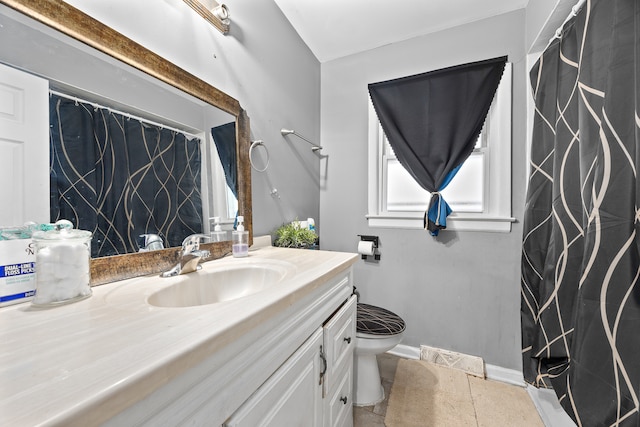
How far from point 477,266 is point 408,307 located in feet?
1.80

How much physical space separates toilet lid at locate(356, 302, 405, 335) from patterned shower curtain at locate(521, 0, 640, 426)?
2.20ft

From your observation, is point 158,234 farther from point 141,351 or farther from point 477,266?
point 477,266

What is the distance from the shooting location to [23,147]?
2.04 ft

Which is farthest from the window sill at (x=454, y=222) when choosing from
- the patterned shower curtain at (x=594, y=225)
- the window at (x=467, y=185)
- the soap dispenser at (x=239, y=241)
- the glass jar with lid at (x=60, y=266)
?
the glass jar with lid at (x=60, y=266)

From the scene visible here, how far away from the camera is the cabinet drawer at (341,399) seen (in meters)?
0.99

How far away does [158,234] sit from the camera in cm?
91

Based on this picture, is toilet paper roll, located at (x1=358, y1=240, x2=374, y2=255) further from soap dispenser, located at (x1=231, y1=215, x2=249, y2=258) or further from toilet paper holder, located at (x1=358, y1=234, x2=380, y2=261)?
soap dispenser, located at (x1=231, y1=215, x2=249, y2=258)

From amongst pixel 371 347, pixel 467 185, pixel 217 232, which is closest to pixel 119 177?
pixel 217 232

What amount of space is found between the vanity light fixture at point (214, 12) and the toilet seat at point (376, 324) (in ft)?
5.37

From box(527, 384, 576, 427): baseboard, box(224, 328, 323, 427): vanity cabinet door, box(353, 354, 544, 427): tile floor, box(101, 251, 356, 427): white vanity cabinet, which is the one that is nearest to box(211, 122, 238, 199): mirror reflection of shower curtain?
box(101, 251, 356, 427): white vanity cabinet

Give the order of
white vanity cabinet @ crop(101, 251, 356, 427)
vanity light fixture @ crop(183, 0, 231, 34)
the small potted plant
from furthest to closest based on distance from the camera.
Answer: the small potted plant < vanity light fixture @ crop(183, 0, 231, 34) < white vanity cabinet @ crop(101, 251, 356, 427)

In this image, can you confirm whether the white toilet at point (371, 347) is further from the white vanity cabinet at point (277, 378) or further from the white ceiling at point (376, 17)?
the white ceiling at point (376, 17)

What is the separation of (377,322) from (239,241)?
0.89 metres

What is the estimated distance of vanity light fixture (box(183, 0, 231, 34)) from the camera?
107 centimetres
